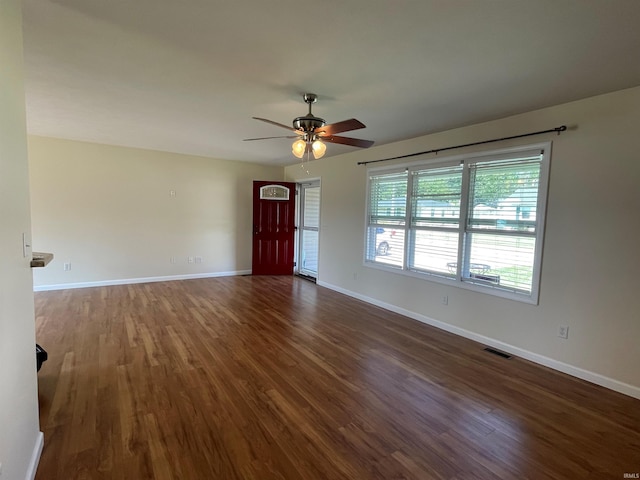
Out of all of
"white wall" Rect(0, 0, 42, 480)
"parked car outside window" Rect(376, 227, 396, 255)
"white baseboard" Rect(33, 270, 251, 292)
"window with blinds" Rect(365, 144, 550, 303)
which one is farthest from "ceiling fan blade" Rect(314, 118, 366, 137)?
"white baseboard" Rect(33, 270, 251, 292)

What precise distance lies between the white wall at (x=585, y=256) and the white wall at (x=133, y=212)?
4.65 metres

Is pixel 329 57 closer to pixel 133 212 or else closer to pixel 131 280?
pixel 133 212

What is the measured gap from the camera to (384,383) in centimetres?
264

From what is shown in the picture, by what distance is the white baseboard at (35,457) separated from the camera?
1.56 metres

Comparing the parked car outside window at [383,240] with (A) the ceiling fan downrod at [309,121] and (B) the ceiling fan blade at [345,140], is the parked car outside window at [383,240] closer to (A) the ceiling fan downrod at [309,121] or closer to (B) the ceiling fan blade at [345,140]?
(B) the ceiling fan blade at [345,140]

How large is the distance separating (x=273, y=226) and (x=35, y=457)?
5.48 meters

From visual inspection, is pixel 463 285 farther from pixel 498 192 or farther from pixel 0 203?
pixel 0 203

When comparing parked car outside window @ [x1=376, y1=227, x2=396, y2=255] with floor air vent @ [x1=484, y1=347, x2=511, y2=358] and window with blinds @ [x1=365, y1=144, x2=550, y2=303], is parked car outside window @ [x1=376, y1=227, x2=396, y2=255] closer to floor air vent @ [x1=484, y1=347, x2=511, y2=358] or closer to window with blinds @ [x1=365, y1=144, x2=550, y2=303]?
window with blinds @ [x1=365, y1=144, x2=550, y2=303]

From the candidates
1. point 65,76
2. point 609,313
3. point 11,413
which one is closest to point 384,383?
point 609,313

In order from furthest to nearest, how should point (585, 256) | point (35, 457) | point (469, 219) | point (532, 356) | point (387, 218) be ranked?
point (387, 218), point (469, 219), point (532, 356), point (585, 256), point (35, 457)

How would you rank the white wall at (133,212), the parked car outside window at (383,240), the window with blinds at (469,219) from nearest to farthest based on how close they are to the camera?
the window with blinds at (469,219) < the parked car outside window at (383,240) < the white wall at (133,212)

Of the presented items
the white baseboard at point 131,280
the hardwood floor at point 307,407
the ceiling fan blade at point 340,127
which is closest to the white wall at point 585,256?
the hardwood floor at point 307,407

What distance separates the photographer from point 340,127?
8.76ft

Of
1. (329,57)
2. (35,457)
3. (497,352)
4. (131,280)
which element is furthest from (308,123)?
(131,280)
